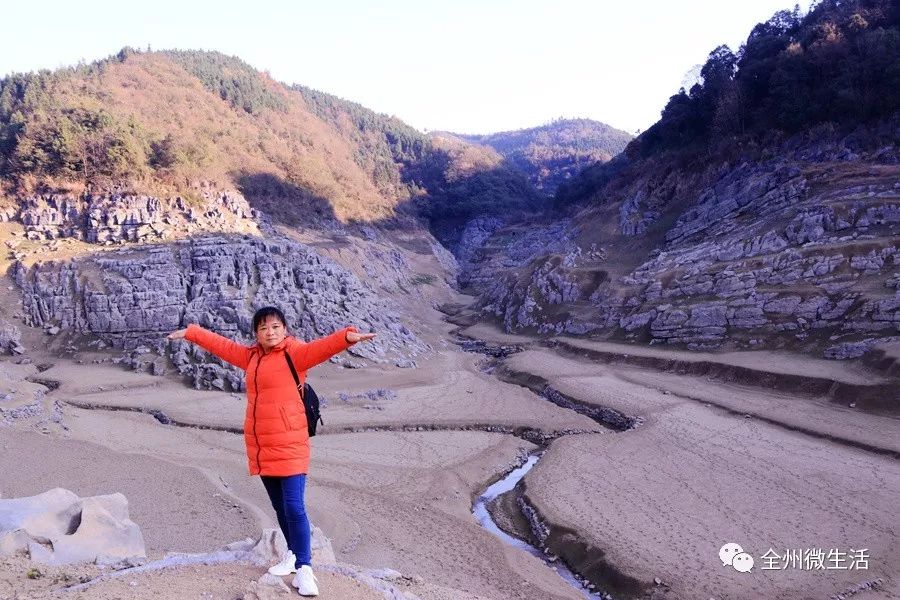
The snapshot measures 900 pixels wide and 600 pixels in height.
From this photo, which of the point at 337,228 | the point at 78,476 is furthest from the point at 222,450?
the point at 337,228

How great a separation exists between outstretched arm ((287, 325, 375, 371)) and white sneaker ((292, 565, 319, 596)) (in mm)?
1941

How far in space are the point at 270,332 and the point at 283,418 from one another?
2.65 feet

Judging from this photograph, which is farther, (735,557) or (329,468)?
(329,468)

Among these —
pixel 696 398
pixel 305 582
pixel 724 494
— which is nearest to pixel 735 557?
pixel 724 494

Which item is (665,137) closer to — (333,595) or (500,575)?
(500,575)

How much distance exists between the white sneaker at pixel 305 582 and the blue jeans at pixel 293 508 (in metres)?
0.11

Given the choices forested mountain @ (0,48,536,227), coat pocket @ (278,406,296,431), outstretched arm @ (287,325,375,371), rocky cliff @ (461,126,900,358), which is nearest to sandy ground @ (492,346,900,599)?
rocky cliff @ (461,126,900,358)

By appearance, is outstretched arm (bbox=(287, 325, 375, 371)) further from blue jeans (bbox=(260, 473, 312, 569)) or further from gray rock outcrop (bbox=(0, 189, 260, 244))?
gray rock outcrop (bbox=(0, 189, 260, 244))

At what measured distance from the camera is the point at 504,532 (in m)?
13.8

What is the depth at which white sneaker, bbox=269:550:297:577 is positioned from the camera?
5602 mm

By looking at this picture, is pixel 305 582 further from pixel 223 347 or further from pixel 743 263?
pixel 743 263

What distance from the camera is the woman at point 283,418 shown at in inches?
208

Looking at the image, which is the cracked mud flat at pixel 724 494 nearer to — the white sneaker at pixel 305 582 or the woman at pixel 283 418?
the white sneaker at pixel 305 582

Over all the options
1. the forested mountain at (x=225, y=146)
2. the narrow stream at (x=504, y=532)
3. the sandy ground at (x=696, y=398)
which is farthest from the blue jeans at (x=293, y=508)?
the forested mountain at (x=225, y=146)
